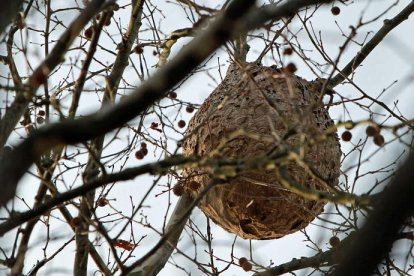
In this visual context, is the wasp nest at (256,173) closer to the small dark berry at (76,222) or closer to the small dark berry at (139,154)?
the small dark berry at (139,154)

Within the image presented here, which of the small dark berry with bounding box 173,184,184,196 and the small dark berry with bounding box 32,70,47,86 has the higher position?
the small dark berry with bounding box 173,184,184,196

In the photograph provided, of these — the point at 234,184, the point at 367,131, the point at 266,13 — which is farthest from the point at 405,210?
the point at 234,184

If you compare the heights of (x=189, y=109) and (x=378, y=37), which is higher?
(x=378, y=37)

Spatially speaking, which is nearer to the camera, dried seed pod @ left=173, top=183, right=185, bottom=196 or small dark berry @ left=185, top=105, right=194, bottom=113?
dried seed pod @ left=173, top=183, right=185, bottom=196

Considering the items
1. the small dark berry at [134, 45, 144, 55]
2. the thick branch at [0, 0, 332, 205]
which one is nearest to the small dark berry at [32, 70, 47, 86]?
the thick branch at [0, 0, 332, 205]

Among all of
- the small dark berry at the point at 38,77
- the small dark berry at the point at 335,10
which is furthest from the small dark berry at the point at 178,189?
the small dark berry at the point at 38,77

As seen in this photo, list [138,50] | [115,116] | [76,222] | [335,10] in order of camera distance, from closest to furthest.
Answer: [115,116] → [76,222] → [138,50] → [335,10]

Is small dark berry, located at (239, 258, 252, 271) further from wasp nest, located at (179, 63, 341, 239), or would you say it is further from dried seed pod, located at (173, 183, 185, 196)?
dried seed pod, located at (173, 183, 185, 196)

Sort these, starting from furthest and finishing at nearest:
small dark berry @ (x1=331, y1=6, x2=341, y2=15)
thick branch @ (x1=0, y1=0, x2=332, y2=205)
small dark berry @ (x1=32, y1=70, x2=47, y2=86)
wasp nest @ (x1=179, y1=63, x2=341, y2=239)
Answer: small dark berry @ (x1=331, y1=6, x2=341, y2=15) → wasp nest @ (x1=179, y1=63, x2=341, y2=239) → small dark berry @ (x1=32, y1=70, x2=47, y2=86) → thick branch @ (x1=0, y1=0, x2=332, y2=205)

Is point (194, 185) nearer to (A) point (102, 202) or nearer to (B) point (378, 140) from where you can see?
(A) point (102, 202)

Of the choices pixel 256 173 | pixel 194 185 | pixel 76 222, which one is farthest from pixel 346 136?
pixel 76 222

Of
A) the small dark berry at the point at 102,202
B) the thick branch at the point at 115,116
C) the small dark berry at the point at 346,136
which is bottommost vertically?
the thick branch at the point at 115,116

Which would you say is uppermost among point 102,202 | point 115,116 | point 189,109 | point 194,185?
point 189,109

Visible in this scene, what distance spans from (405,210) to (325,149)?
8.31 feet
